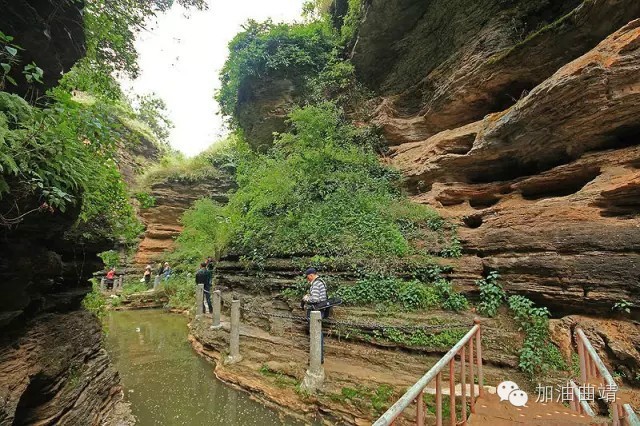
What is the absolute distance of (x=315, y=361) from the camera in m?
5.43

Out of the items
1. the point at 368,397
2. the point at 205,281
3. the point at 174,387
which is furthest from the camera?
the point at 205,281

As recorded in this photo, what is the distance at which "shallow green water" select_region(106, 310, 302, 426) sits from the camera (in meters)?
5.12

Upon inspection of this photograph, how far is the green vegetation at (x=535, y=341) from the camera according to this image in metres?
4.77

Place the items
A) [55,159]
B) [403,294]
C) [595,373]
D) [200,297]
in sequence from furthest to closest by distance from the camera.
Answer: [200,297] < [403,294] < [595,373] < [55,159]

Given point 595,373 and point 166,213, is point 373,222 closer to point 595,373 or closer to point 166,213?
point 595,373

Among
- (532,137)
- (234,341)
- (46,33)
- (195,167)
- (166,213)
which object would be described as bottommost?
(234,341)

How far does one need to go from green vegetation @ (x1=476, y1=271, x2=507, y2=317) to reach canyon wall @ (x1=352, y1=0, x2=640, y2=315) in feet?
0.76

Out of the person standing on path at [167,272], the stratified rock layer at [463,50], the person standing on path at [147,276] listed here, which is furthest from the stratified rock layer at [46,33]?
the person standing on path at [147,276]

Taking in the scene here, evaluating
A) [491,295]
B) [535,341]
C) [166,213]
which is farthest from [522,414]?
[166,213]

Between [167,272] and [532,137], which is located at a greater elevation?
[532,137]

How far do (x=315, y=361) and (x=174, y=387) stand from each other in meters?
3.14

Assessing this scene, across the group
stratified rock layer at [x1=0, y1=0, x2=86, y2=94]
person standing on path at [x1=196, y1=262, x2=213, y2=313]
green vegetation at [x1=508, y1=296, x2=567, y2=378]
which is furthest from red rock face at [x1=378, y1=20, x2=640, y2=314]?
stratified rock layer at [x1=0, y1=0, x2=86, y2=94]

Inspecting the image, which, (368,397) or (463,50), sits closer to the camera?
(368,397)

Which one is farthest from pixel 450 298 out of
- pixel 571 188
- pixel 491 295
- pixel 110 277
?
pixel 110 277
